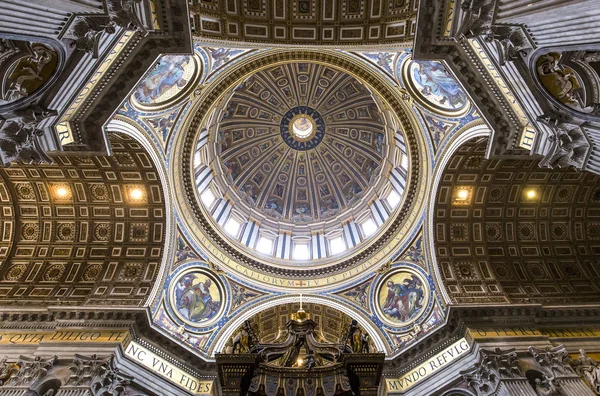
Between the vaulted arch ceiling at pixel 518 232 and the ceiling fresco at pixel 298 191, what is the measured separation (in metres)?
1.29

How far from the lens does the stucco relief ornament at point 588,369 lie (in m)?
12.1

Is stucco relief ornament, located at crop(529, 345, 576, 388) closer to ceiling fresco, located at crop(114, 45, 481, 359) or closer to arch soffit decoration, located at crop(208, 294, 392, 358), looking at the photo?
ceiling fresco, located at crop(114, 45, 481, 359)

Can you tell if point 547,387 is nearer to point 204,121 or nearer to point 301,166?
point 204,121

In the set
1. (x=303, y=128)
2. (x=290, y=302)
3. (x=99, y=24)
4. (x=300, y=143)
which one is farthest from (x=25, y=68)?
(x=303, y=128)

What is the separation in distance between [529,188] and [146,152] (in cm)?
1702

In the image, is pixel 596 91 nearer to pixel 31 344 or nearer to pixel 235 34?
pixel 235 34

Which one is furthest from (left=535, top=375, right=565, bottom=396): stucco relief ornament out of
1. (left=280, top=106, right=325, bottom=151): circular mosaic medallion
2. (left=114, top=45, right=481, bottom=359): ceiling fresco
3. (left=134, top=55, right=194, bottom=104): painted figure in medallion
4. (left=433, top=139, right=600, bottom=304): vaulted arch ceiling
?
(left=280, top=106, right=325, bottom=151): circular mosaic medallion

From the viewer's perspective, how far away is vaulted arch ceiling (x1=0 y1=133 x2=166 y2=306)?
16.2 metres

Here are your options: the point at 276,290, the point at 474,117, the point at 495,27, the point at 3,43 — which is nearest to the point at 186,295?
the point at 276,290

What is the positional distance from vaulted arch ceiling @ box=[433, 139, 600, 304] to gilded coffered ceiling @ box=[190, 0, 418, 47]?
6618 mm

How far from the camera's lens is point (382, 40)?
1322cm

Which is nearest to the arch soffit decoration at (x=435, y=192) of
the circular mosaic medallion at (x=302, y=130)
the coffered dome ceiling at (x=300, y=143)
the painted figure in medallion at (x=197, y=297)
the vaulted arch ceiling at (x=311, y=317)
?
the vaulted arch ceiling at (x=311, y=317)

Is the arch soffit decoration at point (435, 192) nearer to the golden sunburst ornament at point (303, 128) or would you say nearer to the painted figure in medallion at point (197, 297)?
the painted figure in medallion at point (197, 297)

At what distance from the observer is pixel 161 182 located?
1711cm
